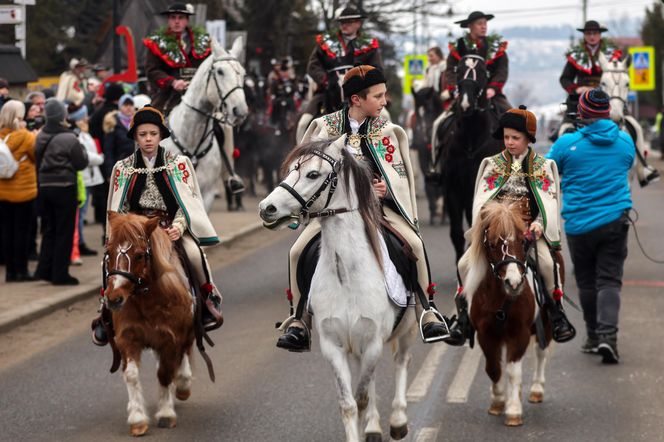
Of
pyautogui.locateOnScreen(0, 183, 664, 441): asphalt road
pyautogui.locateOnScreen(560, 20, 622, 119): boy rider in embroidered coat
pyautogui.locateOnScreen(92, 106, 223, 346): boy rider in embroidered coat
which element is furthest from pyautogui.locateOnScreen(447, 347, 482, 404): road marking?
pyautogui.locateOnScreen(560, 20, 622, 119): boy rider in embroidered coat

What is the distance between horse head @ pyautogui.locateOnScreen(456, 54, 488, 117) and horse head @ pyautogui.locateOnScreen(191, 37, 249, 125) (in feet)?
8.01

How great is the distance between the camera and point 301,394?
1014cm

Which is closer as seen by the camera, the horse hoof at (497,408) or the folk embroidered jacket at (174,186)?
the horse hoof at (497,408)

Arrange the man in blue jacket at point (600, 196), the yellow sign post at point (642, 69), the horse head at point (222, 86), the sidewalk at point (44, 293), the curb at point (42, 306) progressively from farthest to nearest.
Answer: the yellow sign post at point (642, 69) < the horse head at point (222, 86) < the sidewalk at point (44, 293) < the curb at point (42, 306) < the man in blue jacket at point (600, 196)

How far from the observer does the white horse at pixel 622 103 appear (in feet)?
56.7

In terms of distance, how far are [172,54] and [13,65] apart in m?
5.62

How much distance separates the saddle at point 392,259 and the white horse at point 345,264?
43 centimetres

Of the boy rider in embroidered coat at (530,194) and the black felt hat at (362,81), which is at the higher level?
the black felt hat at (362,81)

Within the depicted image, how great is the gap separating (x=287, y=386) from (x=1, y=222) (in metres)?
6.84

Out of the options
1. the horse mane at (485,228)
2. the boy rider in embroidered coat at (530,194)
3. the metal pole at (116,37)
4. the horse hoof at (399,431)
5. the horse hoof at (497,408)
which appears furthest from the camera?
the metal pole at (116,37)

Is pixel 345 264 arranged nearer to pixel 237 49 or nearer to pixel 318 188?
pixel 318 188

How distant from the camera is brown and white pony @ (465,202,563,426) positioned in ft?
30.0

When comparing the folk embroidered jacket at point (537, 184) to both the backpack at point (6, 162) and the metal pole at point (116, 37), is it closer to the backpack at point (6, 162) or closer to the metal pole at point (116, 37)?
the backpack at point (6, 162)

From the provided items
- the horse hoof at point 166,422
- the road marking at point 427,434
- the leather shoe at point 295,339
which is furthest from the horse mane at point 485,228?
the horse hoof at point 166,422
